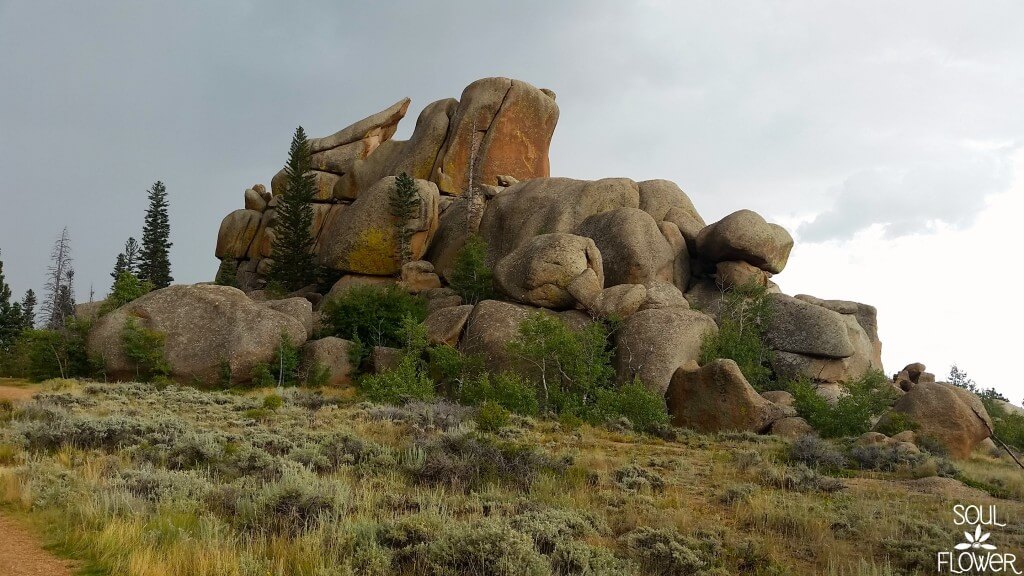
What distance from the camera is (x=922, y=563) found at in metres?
9.09

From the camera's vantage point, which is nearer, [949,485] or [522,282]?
[949,485]

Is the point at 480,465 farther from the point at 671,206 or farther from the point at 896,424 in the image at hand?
the point at 671,206

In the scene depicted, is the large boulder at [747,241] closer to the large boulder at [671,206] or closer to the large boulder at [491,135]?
the large boulder at [671,206]

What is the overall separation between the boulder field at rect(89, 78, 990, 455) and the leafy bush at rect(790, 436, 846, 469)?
4.89 m

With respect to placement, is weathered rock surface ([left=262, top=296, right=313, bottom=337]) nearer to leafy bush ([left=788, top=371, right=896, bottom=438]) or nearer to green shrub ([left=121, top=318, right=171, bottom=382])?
green shrub ([left=121, top=318, right=171, bottom=382])

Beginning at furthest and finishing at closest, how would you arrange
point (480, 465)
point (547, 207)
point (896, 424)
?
point (547, 207) < point (896, 424) < point (480, 465)

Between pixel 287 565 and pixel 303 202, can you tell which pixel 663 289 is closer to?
pixel 287 565

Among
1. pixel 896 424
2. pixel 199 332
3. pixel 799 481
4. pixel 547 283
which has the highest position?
pixel 547 283

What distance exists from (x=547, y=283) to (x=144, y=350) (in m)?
20.1

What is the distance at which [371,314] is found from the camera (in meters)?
36.3

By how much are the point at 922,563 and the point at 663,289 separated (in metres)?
24.9

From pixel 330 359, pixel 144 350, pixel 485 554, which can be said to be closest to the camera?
pixel 485 554

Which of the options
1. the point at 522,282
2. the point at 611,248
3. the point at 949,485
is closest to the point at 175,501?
the point at 949,485

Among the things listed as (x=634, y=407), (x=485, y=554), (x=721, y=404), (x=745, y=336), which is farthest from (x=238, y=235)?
(x=485, y=554)
